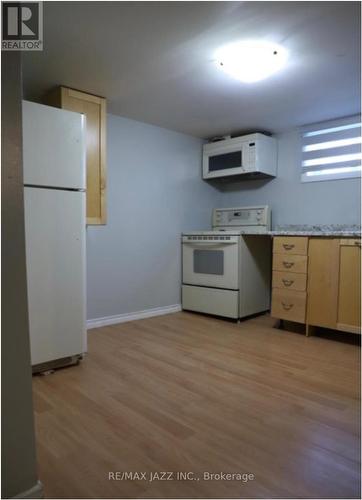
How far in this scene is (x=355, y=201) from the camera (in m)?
3.06

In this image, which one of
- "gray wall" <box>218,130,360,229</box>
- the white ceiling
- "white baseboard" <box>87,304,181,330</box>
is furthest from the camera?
"gray wall" <box>218,130,360,229</box>

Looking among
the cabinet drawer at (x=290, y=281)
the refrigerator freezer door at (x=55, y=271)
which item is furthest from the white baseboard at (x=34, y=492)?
the cabinet drawer at (x=290, y=281)

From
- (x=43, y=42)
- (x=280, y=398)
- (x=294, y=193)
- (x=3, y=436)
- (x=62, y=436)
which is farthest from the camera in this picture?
(x=294, y=193)

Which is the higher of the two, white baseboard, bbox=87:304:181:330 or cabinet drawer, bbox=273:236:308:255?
cabinet drawer, bbox=273:236:308:255

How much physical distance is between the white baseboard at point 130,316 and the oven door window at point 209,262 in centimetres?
51

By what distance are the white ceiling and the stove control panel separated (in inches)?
37.5

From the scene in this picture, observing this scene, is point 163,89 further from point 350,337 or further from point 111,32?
point 350,337

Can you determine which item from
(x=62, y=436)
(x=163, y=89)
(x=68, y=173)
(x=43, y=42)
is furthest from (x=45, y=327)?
(x=163, y=89)

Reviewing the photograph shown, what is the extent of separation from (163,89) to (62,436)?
7.56 ft

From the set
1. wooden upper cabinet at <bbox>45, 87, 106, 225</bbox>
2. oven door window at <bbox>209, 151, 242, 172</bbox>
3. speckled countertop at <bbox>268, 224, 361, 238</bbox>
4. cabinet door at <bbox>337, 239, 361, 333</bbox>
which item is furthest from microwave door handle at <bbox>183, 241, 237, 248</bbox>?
wooden upper cabinet at <bbox>45, 87, 106, 225</bbox>

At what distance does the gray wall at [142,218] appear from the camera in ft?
10.1

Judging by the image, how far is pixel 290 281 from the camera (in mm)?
2838

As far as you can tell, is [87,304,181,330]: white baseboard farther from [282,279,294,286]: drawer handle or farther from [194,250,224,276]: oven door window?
[282,279,294,286]: drawer handle

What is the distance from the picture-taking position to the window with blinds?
305 centimetres
